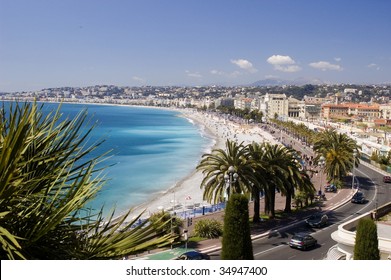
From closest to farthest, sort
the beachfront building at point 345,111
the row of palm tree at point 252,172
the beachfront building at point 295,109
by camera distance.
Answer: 1. the row of palm tree at point 252,172
2. the beachfront building at point 345,111
3. the beachfront building at point 295,109

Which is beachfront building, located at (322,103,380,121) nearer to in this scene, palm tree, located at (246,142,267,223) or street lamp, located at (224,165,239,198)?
palm tree, located at (246,142,267,223)

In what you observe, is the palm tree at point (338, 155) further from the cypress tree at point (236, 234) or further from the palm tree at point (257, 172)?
the cypress tree at point (236, 234)

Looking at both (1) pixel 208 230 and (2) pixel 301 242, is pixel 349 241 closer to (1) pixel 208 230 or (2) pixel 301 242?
(2) pixel 301 242

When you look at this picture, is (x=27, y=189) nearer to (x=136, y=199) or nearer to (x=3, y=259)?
(x=3, y=259)

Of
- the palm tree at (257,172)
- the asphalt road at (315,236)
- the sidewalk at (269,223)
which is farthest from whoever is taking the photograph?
the palm tree at (257,172)

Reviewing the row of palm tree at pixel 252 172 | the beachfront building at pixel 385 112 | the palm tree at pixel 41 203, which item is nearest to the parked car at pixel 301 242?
the row of palm tree at pixel 252 172
